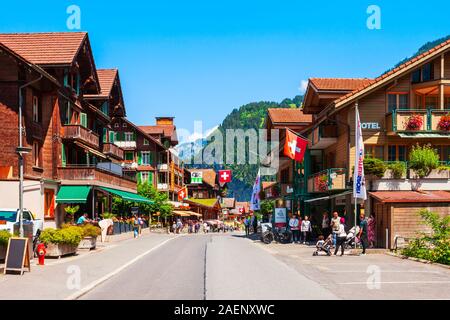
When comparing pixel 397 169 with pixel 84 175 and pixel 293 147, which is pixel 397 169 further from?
pixel 84 175

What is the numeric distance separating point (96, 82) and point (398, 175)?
25.0 metres

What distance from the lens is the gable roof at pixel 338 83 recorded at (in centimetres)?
4159

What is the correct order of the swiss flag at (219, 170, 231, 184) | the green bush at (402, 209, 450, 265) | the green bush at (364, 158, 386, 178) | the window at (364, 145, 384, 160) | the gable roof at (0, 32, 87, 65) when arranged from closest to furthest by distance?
the green bush at (402, 209, 450, 265) → the green bush at (364, 158, 386, 178) → the window at (364, 145, 384, 160) → the gable roof at (0, 32, 87, 65) → the swiss flag at (219, 170, 231, 184)

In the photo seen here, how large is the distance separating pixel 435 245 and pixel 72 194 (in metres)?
25.6

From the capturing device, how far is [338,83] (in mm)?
43094

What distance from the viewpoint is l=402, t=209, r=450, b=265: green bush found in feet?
72.5

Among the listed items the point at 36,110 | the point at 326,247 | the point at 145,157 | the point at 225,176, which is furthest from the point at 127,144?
the point at 326,247

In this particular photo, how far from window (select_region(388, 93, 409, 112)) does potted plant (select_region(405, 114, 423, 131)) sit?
1.58 m

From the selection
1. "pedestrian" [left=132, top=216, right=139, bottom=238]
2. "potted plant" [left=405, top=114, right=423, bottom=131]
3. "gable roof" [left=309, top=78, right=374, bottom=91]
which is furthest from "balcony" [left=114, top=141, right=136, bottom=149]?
"potted plant" [left=405, top=114, right=423, bottom=131]

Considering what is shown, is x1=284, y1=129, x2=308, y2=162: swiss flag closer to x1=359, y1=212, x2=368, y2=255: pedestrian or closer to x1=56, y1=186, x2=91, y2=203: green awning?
x1=359, y1=212, x2=368, y2=255: pedestrian
